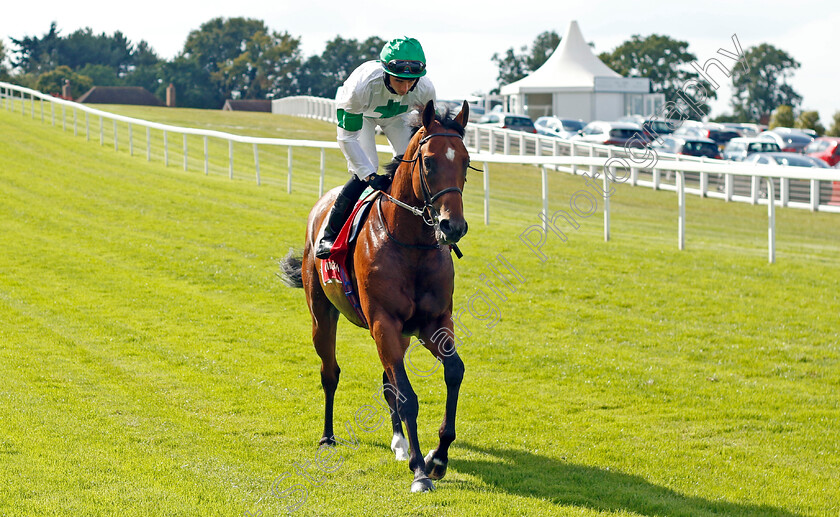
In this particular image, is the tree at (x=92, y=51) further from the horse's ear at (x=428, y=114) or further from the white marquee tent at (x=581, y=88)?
the horse's ear at (x=428, y=114)

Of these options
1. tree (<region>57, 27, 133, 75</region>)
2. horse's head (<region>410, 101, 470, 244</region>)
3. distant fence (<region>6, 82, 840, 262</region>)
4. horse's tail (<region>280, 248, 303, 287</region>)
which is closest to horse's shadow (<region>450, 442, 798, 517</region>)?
horse's head (<region>410, 101, 470, 244</region>)

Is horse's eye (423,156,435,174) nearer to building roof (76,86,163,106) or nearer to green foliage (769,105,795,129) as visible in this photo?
green foliage (769,105,795,129)

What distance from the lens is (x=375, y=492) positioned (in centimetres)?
532

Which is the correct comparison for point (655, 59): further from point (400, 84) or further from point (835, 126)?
point (400, 84)

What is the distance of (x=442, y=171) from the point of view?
5137 mm

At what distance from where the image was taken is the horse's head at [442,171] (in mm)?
4992

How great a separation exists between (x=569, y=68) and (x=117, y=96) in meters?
38.2

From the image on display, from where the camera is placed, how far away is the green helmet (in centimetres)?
566

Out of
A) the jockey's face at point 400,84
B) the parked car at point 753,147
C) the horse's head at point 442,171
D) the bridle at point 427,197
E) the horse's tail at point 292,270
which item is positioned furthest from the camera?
the parked car at point 753,147


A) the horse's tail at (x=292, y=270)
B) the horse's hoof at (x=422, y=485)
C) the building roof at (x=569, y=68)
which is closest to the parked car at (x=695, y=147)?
the building roof at (x=569, y=68)

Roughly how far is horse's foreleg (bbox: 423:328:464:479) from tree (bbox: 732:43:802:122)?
94.4 meters

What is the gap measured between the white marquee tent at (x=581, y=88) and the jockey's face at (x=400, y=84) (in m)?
55.9

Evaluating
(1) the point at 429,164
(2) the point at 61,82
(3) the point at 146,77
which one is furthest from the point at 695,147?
(3) the point at 146,77

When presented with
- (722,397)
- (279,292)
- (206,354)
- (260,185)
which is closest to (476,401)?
(722,397)
